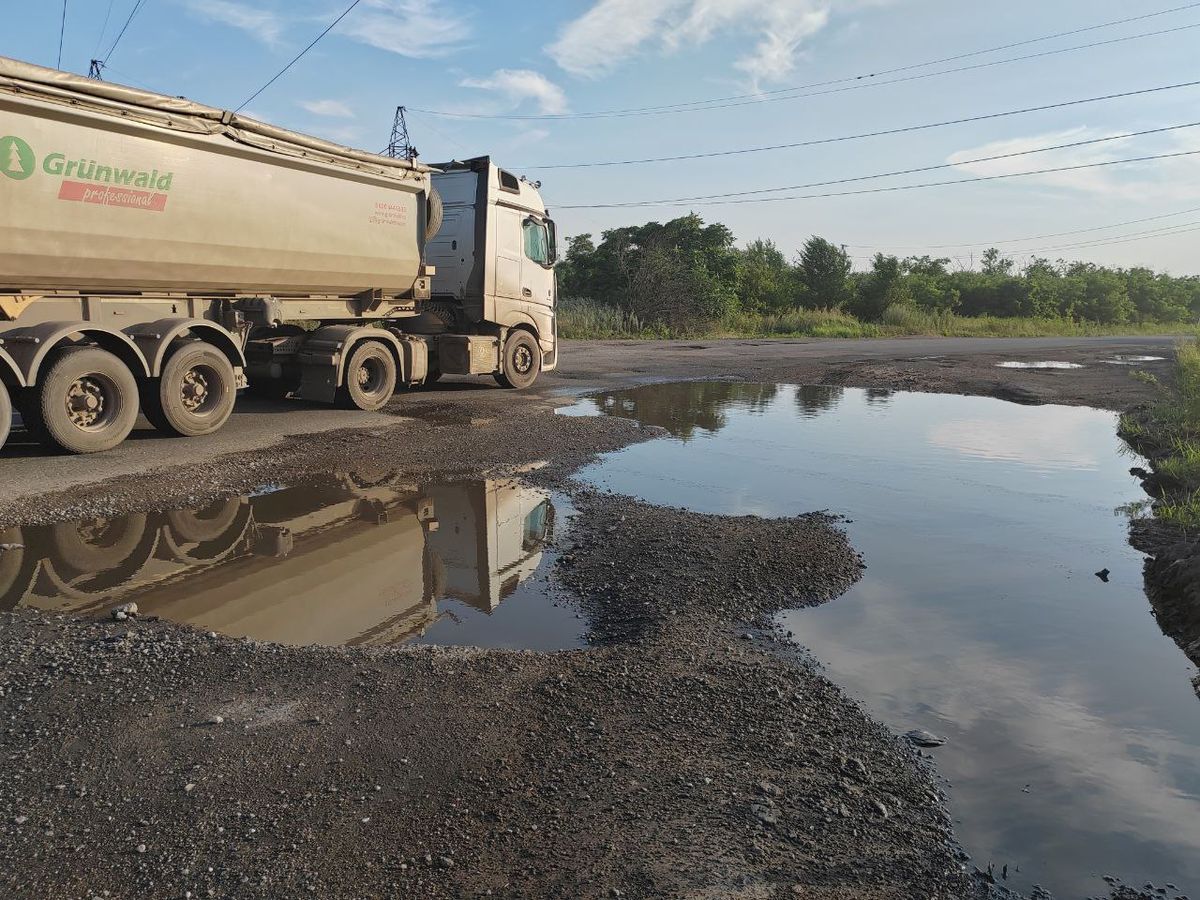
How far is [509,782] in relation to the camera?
3076 mm

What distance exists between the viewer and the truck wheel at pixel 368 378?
39.8 feet

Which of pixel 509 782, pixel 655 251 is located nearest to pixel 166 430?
pixel 509 782

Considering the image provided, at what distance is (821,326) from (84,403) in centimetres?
3522

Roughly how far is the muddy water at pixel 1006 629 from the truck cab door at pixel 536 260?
225 inches

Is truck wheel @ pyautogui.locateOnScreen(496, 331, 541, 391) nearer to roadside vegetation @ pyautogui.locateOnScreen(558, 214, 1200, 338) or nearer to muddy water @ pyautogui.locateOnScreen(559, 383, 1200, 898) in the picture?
muddy water @ pyautogui.locateOnScreen(559, 383, 1200, 898)

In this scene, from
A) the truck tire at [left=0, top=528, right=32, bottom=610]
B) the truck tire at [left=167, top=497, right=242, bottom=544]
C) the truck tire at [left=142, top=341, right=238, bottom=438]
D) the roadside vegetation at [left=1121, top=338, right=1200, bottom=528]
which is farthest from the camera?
the truck tire at [left=142, top=341, right=238, bottom=438]

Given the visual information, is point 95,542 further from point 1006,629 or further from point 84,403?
point 1006,629

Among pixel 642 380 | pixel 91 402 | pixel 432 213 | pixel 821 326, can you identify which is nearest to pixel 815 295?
pixel 821 326

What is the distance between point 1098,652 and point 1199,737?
888 millimetres

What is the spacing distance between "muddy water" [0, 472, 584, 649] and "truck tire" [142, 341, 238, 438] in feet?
9.35

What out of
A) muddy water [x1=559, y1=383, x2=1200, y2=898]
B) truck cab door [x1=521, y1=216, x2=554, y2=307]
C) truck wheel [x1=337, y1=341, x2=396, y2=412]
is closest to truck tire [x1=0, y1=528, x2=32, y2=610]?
muddy water [x1=559, y1=383, x2=1200, y2=898]

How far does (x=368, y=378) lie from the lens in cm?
1275

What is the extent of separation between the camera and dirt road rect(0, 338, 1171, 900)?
259 centimetres

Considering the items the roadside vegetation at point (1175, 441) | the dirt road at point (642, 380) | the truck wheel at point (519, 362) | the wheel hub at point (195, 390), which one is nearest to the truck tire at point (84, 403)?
the dirt road at point (642, 380)
